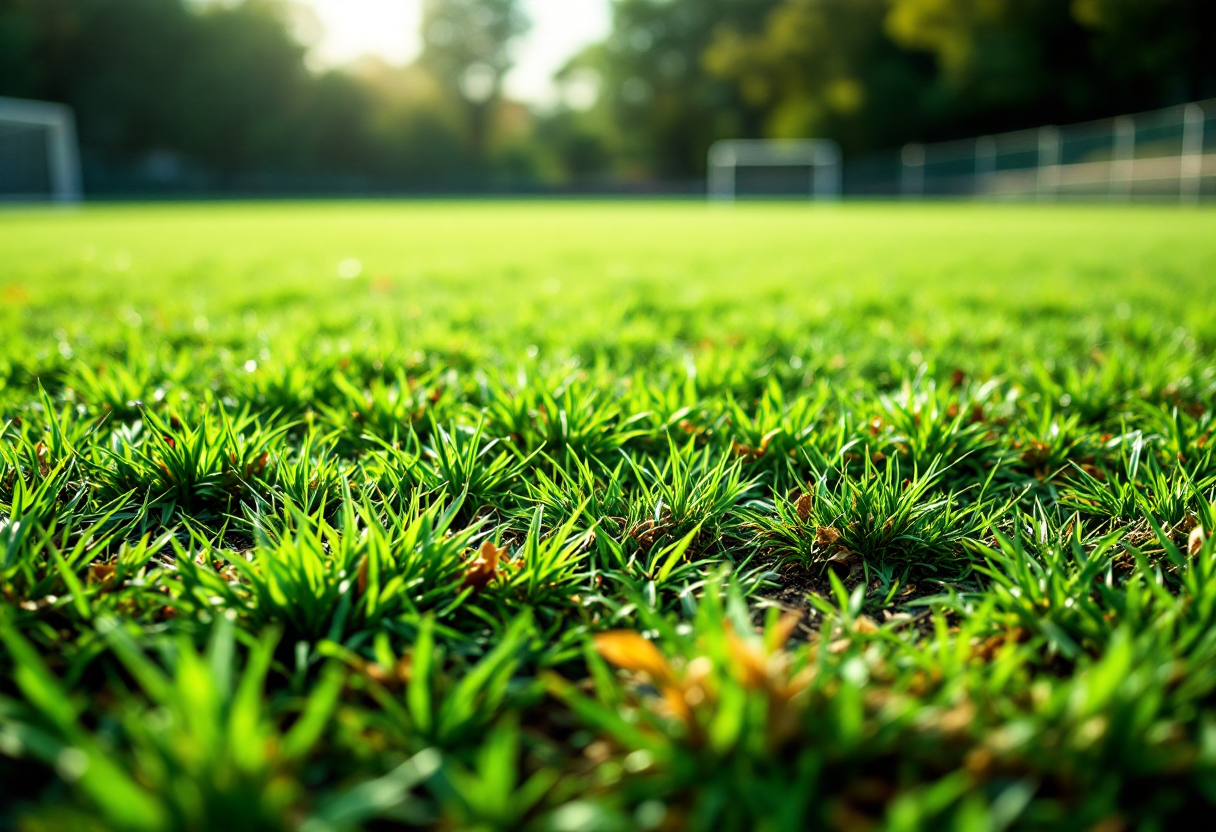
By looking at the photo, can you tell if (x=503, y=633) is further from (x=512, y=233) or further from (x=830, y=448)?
(x=512, y=233)

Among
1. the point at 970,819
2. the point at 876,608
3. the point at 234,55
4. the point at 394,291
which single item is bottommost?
the point at 876,608

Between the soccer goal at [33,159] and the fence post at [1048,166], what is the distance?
29178mm

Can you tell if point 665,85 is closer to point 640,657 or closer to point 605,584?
point 605,584

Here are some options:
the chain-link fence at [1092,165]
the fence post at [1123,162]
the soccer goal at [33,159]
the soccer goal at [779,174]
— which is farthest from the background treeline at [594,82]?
the fence post at [1123,162]

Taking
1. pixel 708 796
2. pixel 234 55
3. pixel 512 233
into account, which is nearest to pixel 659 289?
pixel 708 796

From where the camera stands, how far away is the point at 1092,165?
905 inches

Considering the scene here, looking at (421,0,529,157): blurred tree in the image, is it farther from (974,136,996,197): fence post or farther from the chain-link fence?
(974,136,996,197): fence post

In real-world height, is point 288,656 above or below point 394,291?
below

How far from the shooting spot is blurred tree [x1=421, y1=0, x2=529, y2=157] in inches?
2032

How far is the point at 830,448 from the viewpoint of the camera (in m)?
1.83

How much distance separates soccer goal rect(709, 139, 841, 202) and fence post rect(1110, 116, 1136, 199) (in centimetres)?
1614

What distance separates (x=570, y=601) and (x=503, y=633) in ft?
0.47

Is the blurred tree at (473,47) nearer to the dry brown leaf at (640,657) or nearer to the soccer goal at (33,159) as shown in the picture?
the soccer goal at (33,159)

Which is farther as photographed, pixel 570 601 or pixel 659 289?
pixel 659 289
